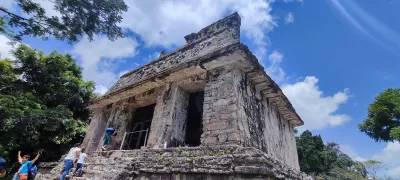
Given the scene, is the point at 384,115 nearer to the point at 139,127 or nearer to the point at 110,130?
the point at 139,127

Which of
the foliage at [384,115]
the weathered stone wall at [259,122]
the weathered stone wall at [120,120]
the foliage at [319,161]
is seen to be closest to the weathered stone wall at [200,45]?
the weathered stone wall at [120,120]

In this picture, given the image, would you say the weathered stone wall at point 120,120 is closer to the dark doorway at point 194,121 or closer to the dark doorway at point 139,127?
the dark doorway at point 139,127

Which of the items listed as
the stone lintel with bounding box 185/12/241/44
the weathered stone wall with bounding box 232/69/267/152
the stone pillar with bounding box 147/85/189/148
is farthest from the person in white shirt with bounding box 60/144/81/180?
the stone lintel with bounding box 185/12/241/44

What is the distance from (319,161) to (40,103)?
85.0ft

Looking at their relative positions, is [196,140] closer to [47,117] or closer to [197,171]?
[197,171]

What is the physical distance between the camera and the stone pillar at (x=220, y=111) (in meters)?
4.48

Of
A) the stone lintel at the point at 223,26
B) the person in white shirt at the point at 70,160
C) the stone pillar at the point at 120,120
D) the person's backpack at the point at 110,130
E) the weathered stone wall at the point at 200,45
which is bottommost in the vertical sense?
the person in white shirt at the point at 70,160

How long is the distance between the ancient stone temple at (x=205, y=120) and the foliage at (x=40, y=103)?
11.3ft

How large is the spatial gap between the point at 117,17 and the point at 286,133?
7.88 m

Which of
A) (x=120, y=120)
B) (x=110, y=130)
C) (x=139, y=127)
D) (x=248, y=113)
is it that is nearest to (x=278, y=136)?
(x=248, y=113)

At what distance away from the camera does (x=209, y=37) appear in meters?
7.45

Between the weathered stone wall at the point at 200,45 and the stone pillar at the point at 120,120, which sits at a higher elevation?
the weathered stone wall at the point at 200,45

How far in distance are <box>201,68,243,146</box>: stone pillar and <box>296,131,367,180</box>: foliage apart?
22.3 meters

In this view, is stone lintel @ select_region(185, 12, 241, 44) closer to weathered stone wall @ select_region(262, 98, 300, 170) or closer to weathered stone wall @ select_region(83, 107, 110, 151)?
weathered stone wall @ select_region(262, 98, 300, 170)
